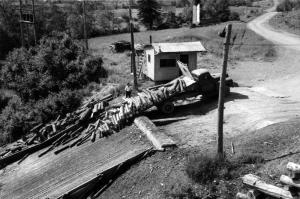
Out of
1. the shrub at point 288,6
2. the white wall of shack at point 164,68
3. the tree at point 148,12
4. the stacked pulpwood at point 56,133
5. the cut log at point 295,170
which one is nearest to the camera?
the cut log at point 295,170

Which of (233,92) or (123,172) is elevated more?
(233,92)

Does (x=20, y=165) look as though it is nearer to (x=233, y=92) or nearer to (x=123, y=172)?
(x=123, y=172)

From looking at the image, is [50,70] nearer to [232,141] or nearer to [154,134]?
[154,134]

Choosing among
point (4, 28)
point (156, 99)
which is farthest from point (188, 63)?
point (4, 28)

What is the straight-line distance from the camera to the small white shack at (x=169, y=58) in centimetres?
2127

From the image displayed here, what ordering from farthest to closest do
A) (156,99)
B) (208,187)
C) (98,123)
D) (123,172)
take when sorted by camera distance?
(98,123)
(156,99)
(123,172)
(208,187)

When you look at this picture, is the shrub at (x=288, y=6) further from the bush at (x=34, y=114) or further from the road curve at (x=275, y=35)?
the bush at (x=34, y=114)

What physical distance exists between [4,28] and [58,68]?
2340 cm

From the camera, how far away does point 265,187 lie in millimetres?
7914

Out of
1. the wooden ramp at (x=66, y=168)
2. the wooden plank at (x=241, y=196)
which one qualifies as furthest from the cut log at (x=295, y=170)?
the wooden ramp at (x=66, y=168)

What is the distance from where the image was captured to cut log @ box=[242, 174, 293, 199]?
25.0 ft

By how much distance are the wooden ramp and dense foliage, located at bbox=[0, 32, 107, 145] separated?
5552 millimetres

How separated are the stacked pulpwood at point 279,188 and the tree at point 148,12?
174 ft

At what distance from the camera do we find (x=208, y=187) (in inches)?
361
